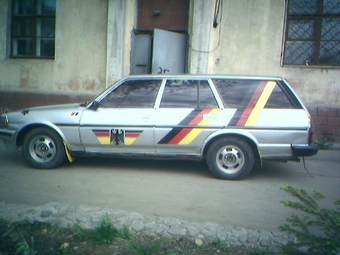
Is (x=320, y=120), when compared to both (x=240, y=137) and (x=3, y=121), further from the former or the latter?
(x=3, y=121)

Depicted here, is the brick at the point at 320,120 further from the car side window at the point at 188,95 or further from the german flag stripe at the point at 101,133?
the german flag stripe at the point at 101,133

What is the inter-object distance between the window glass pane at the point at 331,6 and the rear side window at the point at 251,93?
4544mm

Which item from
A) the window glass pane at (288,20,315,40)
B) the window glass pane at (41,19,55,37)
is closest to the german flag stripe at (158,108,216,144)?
the window glass pane at (288,20,315,40)

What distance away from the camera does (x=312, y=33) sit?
10.4m

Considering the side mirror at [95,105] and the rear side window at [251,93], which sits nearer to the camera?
the rear side window at [251,93]

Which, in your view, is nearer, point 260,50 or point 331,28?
point 331,28

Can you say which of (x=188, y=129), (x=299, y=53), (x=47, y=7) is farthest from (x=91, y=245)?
(x=47, y=7)

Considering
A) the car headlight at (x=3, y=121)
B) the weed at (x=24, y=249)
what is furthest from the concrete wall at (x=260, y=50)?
the weed at (x=24, y=249)

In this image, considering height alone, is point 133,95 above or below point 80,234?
above

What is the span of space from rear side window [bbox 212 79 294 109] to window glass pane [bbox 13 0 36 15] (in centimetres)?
761

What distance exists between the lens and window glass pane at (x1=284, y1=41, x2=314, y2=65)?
34.3 feet

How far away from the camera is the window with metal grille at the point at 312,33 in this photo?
1027 centimetres

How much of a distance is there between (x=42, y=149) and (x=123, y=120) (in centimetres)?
141

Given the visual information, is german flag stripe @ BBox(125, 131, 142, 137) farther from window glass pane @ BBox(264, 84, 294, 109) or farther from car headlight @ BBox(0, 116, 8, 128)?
car headlight @ BBox(0, 116, 8, 128)
